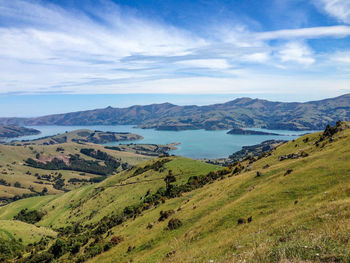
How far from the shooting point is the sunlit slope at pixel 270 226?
453 inches

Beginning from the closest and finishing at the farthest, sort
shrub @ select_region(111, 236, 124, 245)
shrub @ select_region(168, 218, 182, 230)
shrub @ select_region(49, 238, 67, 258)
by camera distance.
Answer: shrub @ select_region(168, 218, 182, 230), shrub @ select_region(111, 236, 124, 245), shrub @ select_region(49, 238, 67, 258)

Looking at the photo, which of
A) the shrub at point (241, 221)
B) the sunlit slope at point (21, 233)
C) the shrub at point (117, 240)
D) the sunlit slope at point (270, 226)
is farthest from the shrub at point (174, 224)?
the sunlit slope at point (21, 233)

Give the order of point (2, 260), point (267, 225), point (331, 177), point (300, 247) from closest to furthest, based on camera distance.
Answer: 1. point (300, 247)
2. point (267, 225)
3. point (331, 177)
4. point (2, 260)

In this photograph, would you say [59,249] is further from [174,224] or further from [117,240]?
[174,224]

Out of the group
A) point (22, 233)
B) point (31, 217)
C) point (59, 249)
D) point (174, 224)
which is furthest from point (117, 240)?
point (31, 217)

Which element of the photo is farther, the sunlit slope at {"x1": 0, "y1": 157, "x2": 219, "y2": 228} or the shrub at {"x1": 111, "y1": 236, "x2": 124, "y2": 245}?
the sunlit slope at {"x1": 0, "y1": 157, "x2": 219, "y2": 228}

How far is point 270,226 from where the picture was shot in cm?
1830

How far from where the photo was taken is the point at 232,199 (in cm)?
3519

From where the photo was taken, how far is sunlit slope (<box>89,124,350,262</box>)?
1150cm

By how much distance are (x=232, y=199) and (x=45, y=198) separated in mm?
198388

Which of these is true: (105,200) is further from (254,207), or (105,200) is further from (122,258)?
(254,207)

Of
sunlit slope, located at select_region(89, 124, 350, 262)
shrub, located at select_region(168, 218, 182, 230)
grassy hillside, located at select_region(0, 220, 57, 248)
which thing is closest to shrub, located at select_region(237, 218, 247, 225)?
sunlit slope, located at select_region(89, 124, 350, 262)

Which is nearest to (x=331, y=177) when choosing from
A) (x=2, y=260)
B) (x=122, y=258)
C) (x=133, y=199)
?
(x=122, y=258)

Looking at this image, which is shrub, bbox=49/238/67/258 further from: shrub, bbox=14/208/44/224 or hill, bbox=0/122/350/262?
shrub, bbox=14/208/44/224
